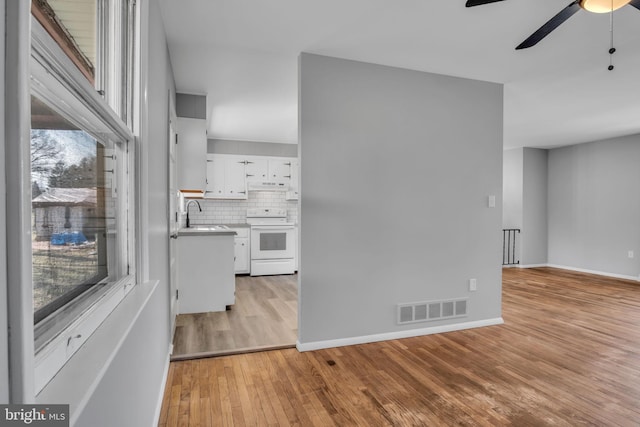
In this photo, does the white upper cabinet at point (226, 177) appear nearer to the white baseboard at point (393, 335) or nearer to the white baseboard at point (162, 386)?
the white baseboard at point (162, 386)

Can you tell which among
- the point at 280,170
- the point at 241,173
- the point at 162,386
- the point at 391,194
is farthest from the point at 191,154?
the point at 280,170

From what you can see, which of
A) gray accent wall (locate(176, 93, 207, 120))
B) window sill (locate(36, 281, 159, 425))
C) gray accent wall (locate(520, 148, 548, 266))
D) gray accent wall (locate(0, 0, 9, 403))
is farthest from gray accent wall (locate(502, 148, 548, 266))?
gray accent wall (locate(0, 0, 9, 403))

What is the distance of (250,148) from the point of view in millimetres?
6910

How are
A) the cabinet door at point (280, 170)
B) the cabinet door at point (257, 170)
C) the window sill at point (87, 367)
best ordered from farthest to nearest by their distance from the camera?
the cabinet door at point (280, 170) → the cabinet door at point (257, 170) → the window sill at point (87, 367)

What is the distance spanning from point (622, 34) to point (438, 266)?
2383 millimetres

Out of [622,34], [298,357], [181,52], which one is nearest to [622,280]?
[622,34]

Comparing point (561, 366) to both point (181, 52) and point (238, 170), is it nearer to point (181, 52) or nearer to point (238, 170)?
point (181, 52)

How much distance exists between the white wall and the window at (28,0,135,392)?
0.13m

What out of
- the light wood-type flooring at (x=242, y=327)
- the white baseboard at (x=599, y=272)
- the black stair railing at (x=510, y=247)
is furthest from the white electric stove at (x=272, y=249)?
the white baseboard at (x=599, y=272)

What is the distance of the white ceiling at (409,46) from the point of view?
2369 millimetres

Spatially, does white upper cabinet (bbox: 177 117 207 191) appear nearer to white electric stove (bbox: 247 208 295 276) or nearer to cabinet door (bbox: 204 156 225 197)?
white electric stove (bbox: 247 208 295 276)

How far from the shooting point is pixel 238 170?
6.75 m

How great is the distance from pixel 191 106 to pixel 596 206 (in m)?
7.44

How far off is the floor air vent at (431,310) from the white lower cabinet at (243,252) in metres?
3.78
